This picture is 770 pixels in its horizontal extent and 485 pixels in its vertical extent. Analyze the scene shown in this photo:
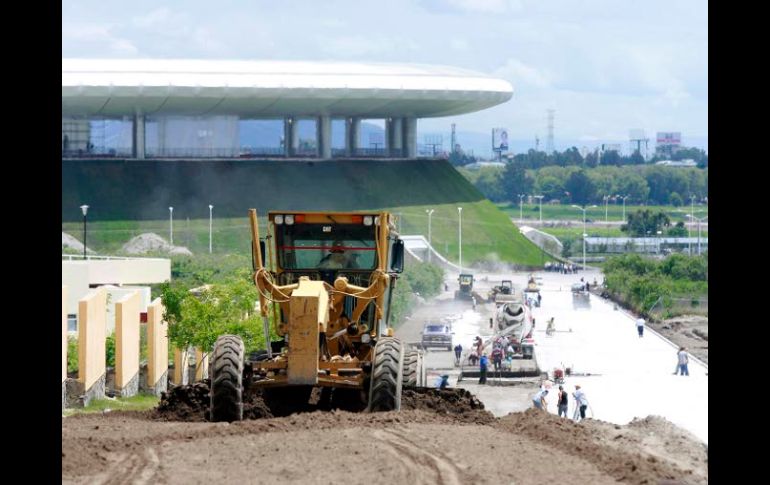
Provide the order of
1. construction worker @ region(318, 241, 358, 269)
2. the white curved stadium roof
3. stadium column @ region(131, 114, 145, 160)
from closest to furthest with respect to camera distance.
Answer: construction worker @ region(318, 241, 358, 269), the white curved stadium roof, stadium column @ region(131, 114, 145, 160)

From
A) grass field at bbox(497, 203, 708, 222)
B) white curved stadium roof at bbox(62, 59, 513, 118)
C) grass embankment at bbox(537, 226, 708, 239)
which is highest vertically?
white curved stadium roof at bbox(62, 59, 513, 118)

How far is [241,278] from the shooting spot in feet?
152

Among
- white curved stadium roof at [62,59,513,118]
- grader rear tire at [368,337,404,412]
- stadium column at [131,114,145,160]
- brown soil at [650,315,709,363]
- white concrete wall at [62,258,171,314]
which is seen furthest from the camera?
stadium column at [131,114,145,160]

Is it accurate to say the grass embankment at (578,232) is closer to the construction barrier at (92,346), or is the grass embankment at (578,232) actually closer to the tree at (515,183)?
the tree at (515,183)

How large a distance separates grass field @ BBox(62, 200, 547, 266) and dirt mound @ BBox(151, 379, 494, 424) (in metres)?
84.4

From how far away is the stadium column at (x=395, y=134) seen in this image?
14425 centimetres

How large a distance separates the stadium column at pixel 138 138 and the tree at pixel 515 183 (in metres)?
64.2

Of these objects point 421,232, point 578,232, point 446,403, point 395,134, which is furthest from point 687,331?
point 578,232

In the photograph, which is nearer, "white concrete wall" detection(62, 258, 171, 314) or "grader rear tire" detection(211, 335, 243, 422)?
"grader rear tire" detection(211, 335, 243, 422)

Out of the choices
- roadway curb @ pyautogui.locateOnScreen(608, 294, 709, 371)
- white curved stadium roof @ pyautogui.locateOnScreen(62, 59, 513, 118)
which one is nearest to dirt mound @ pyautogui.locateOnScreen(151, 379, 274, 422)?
roadway curb @ pyautogui.locateOnScreen(608, 294, 709, 371)

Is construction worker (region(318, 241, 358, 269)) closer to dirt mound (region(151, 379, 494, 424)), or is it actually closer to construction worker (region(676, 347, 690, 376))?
dirt mound (region(151, 379, 494, 424))

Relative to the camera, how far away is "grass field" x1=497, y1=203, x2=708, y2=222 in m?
128

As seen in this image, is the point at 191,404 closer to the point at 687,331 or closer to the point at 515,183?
the point at 687,331

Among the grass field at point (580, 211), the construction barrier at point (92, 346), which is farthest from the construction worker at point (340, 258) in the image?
the grass field at point (580, 211)
